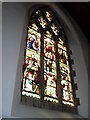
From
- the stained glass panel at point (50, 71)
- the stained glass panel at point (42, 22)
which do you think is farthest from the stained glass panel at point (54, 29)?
the stained glass panel at point (50, 71)

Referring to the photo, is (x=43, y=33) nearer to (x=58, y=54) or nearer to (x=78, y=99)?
(x=58, y=54)

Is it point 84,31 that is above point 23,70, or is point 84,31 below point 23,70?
above

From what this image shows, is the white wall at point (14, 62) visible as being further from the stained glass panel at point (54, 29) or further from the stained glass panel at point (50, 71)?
the stained glass panel at point (54, 29)

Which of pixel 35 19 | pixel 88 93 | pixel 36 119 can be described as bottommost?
pixel 36 119

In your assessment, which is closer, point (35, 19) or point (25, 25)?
point (25, 25)

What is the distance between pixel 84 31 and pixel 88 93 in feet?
7.81

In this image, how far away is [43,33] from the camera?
6320mm

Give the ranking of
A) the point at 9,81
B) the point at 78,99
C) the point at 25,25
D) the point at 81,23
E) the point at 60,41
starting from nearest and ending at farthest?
the point at 9,81 < the point at 25,25 < the point at 78,99 < the point at 60,41 < the point at 81,23

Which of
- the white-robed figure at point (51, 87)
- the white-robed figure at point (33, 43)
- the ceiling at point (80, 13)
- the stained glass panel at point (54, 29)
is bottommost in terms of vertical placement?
the white-robed figure at point (51, 87)

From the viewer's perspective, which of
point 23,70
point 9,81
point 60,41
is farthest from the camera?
point 60,41

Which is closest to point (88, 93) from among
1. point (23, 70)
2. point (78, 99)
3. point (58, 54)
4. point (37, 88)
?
point (78, 99)

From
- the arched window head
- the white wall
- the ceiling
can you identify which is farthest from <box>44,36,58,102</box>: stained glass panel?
the ceiling

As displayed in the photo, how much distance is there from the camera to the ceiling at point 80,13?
7.21m

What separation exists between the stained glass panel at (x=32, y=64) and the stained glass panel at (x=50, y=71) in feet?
0.89
